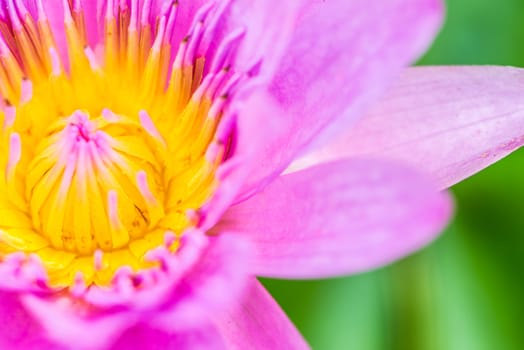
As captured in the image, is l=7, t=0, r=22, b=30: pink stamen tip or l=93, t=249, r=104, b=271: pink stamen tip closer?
l=93, t=249, r=104, b=271: pink stamen tip

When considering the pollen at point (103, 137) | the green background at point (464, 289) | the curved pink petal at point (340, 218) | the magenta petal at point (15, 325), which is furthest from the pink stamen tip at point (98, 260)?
the green background at point (464, 289)

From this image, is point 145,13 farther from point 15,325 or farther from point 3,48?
point 15,325

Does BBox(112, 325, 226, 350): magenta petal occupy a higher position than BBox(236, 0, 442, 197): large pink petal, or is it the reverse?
BBox(236, 0, 442, 197): large pink petal

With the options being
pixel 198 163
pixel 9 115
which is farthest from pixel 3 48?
pixel 198 163

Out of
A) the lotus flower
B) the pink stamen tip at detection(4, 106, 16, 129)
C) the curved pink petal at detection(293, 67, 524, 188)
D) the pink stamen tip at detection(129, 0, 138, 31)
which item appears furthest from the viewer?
the pink stamen tip at detection(129, 0, 138, 31)

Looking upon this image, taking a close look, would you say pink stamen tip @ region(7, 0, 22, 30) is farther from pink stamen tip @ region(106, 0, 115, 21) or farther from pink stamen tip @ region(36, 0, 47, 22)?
pink stamen tip @ region(106, 0, 115, 21)

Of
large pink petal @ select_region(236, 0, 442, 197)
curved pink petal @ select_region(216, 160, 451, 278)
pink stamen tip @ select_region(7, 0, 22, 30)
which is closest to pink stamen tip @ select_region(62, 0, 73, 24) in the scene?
pink stamen tip @ select_region(7, 0, 22, 30)
